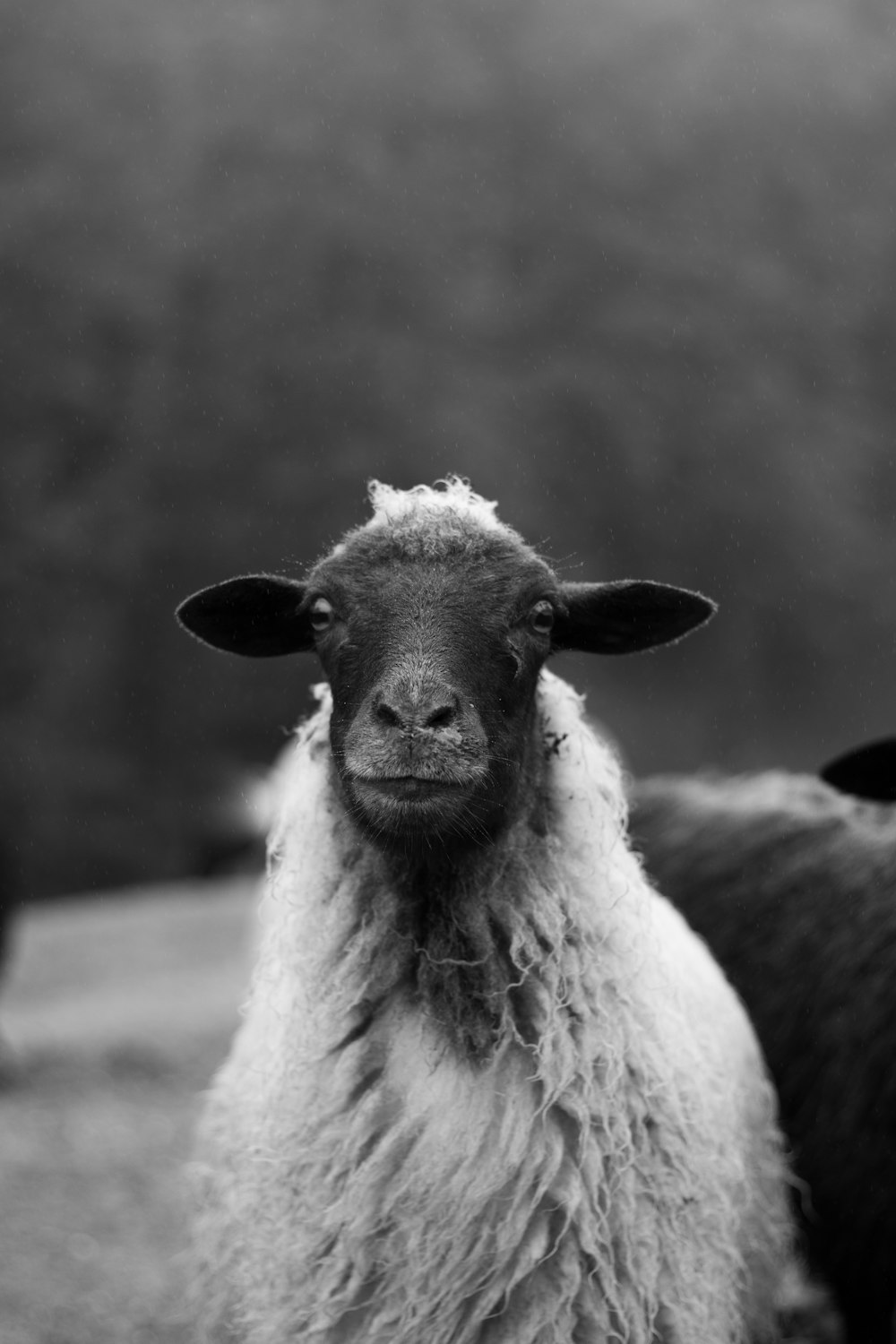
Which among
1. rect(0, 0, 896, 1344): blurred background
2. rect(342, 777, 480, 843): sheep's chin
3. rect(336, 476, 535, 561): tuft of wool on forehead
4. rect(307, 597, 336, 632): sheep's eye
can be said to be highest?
rect(0, 0, 896, 1344): blurred background

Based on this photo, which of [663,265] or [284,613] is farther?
[663,265]

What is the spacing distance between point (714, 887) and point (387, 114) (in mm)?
15492

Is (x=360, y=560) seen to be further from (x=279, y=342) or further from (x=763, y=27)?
(x=763, y=27)

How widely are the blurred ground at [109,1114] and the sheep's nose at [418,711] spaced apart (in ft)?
7.75

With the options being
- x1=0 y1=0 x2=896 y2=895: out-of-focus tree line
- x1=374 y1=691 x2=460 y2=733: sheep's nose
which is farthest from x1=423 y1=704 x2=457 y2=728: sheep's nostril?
x1=0 y1=0 x2=896 y2=895: out-of-focus tree line

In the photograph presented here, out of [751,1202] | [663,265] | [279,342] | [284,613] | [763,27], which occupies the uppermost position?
[763,27]

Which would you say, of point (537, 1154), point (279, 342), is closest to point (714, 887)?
point (537, 1154)

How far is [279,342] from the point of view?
16219 millimetres

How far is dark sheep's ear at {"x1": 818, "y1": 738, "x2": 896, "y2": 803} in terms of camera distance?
13.0 feet

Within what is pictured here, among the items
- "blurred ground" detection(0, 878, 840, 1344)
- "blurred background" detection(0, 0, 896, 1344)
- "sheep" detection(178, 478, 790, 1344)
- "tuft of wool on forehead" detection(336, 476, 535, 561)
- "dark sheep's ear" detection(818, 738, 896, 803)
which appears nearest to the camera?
"sheep" detection(178, 478, 790, 1344)

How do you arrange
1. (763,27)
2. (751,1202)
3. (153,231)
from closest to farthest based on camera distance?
(751,1202) → (153,231) → (763,27)

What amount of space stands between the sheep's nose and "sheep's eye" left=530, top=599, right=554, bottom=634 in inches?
18.0

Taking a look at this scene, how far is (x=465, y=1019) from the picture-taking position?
123 inches

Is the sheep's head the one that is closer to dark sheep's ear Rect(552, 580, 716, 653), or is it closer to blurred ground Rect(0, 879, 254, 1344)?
dark sheep's ear Rect(552, 580, 716, 653)
